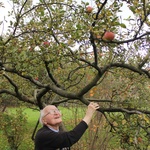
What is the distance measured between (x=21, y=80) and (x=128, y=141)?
12.1 feet

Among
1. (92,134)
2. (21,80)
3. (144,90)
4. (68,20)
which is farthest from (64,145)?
(92,134)

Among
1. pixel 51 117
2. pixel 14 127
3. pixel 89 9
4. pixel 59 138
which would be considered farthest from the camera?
pixel 14 127

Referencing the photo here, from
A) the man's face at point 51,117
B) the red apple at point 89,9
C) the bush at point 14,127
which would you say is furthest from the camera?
the bush at point 14,127

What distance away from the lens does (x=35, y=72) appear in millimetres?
4312

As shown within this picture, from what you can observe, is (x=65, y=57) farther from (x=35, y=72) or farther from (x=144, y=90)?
(x=144, y=90)

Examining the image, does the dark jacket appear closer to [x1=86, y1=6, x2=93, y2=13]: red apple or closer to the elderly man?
the elderly man

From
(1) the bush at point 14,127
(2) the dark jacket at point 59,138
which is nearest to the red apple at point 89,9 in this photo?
(2) the dark jacket at point 59,138

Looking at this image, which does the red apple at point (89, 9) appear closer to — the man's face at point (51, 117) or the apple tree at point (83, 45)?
the apple tree at point (83, 45)

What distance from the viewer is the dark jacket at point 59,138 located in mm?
2789

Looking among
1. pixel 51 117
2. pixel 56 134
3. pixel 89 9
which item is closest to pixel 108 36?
pixel 89 9

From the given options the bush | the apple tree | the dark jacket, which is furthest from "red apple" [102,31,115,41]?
the bush

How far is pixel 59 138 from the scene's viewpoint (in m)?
2.80

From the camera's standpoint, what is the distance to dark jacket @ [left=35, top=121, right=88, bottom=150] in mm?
2789

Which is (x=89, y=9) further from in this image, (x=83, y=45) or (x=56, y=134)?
(x=56, y=134)
